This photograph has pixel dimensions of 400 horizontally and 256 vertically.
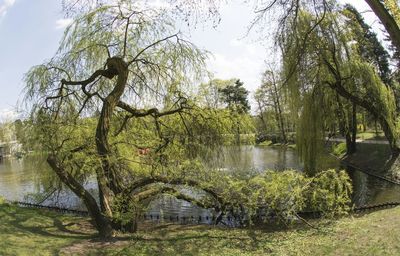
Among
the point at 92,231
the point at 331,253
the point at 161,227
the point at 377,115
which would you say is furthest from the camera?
the point at 377,115

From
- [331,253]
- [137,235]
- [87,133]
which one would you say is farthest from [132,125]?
[331,253]

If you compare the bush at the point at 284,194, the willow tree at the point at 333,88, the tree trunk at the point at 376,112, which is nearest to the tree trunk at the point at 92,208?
the bush at the point at 284,194

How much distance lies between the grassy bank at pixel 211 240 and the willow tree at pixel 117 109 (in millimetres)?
994

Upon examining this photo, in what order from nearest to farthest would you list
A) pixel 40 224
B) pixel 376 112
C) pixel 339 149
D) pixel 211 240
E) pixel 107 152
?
1. pixel 211 240
2. pixel 107 152
3. pixel 40 224
4. pixel 376 112
5. pixel 339 149

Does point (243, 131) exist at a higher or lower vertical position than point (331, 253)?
higher

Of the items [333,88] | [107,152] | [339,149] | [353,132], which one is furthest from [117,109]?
[339,149]

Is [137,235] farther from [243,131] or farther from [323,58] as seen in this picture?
[323,58]

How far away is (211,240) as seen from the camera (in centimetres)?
982

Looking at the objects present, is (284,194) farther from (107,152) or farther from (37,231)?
(37,231)

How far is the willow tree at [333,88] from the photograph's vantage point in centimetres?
2008

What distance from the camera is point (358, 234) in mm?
8875

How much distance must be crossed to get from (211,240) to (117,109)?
5604 mm

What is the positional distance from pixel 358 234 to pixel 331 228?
1266 mm

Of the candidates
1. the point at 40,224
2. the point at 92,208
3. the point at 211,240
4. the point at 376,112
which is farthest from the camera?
the point at 376,112
